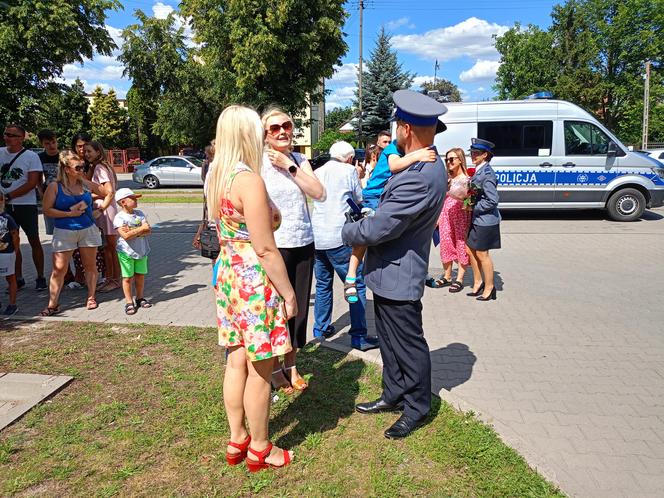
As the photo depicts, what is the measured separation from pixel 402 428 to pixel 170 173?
75.9 feet

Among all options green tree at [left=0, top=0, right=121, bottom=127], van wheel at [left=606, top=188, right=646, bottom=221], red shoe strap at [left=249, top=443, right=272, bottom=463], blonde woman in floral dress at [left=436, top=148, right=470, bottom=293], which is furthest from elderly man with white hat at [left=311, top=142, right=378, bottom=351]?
green tree at [left=0, top=0, right=121, bottom=127]

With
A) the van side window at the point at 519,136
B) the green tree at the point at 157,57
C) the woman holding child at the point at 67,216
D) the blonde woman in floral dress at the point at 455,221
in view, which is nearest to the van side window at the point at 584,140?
the van side window at the point at 519,136

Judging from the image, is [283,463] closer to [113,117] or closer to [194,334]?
[194,334]

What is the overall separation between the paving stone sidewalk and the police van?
278 cm

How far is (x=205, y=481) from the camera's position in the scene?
2.85 meters

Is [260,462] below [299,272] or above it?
below

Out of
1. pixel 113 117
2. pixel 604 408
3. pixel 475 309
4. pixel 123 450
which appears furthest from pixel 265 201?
pixel 113 117

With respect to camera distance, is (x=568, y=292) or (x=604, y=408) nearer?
(x=604, y=408)

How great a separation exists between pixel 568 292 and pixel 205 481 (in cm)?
536

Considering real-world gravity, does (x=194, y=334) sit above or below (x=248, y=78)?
below

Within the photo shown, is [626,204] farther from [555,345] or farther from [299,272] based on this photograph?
[299,272]

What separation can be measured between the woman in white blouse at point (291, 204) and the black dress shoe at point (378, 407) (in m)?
0.55

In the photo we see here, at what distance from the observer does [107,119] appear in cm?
4541

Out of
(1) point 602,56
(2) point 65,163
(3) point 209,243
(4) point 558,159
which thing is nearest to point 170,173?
(4) point 558,159
